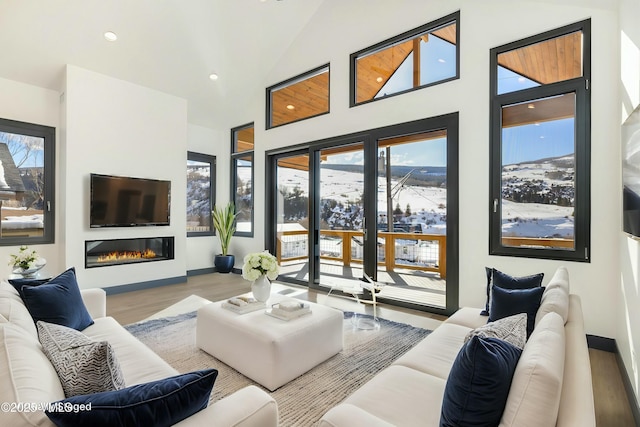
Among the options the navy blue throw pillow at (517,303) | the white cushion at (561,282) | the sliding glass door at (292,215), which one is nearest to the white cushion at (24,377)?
the navy blue throw pillow at (517,303)

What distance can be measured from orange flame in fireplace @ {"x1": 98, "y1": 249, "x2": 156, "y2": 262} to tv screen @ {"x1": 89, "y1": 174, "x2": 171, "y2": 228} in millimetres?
482

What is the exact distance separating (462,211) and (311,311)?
2.22 meters

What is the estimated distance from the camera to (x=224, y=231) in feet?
21.8

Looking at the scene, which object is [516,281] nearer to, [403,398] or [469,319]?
[469,319]

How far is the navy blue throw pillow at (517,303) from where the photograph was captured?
2.09 m

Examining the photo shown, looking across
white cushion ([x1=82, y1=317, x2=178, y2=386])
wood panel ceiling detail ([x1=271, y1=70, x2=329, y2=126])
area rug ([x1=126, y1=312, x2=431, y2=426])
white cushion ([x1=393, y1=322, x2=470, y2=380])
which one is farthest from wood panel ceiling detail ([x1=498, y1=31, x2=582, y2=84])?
white cushion ([x1=82, y1=317, x2=178, y2=386])

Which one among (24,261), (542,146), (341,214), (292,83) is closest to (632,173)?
(542,146)

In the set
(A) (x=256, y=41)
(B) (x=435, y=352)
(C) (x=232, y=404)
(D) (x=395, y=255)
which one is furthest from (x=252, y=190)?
(C) (x=232, y=404)

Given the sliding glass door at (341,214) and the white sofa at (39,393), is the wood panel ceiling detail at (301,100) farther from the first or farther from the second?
the white sofa at (39,393)

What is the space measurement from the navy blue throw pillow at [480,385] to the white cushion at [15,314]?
1977 mm

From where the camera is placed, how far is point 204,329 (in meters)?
2.87

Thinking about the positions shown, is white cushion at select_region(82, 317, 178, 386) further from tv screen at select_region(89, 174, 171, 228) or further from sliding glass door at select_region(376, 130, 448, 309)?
sliding glass door at select_region(376, 130, 448, 309)

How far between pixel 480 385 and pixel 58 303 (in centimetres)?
254

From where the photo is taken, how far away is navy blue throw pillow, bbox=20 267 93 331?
2072mm
